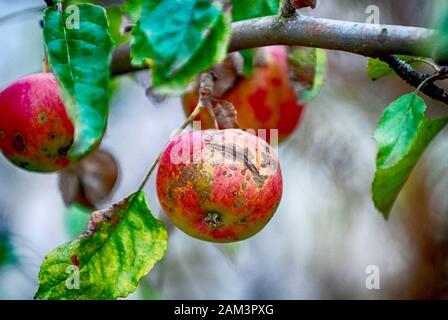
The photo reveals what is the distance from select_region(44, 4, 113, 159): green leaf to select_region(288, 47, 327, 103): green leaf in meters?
0.42

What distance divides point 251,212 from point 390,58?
23 centimetres

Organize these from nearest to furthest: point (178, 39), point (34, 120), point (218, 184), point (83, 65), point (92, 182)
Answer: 1. point (178, 39)
2. point (83, 65)
3. point (218, 184)
4. point (34, 120)
5. point (92, 182)

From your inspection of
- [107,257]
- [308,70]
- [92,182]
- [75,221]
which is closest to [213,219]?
[107,257]

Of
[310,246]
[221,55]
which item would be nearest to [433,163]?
[310,246]

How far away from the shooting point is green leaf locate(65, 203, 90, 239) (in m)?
1.47

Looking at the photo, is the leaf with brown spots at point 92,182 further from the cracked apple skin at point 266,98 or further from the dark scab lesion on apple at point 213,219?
the dark scab lesion on apple at point 213,219

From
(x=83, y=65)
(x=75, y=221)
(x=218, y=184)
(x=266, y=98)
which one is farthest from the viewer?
(x=75, y=221)

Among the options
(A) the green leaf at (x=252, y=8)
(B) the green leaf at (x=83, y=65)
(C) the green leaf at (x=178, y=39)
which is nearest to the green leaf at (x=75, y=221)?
(A) the green leaf at (x=252, y=8)

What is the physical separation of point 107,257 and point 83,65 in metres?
0.30

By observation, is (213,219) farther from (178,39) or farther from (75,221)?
(75,221)

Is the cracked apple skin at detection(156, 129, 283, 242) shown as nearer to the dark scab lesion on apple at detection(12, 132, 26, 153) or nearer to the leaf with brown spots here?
the dark scab lesion on apple at detection(12, 132, 26, 153)

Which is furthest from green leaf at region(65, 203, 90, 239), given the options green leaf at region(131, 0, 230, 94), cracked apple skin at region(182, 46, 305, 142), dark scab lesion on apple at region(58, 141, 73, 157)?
green leaf at region(131, 0, 230, 94)

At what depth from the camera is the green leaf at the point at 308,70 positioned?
1039 mm

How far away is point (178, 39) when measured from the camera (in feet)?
1.76
